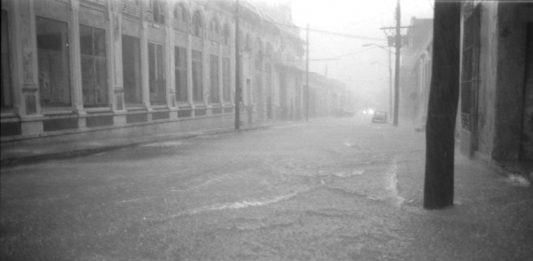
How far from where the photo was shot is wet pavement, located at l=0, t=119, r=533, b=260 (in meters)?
4.10

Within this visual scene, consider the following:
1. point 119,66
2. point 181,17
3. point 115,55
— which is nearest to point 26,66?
point 115,55

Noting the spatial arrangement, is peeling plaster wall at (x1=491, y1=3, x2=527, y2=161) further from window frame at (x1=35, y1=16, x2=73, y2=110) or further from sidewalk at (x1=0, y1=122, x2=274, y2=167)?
window frame at (x1=35, y1=16, x2=73, y2=110)

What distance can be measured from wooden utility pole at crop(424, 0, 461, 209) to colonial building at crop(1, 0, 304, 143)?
8.09 metres

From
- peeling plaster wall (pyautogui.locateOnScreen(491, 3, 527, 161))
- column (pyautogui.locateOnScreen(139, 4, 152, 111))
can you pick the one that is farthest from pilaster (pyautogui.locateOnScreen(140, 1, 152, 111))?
peeling plaster wall (pyautogui.locateOnScreen(491, 3, 527, 161))

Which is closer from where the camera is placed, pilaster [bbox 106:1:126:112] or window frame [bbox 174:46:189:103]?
pilaster [bbox 106:1:126:112]

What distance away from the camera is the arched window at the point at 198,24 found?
78.4 ft

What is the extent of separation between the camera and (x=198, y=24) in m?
24.3

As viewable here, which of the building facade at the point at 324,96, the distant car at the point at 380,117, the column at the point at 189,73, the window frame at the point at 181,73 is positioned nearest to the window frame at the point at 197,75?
the column at the point at 189,73

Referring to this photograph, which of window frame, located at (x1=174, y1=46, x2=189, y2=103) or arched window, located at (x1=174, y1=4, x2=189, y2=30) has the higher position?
arched window, located at (x1=174, y1=4, x2=189, y2=30)

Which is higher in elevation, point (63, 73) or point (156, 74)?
point (156, 74)

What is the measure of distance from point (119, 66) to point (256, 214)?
13.9 meters

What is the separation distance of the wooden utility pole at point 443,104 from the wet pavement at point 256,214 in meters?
0.33

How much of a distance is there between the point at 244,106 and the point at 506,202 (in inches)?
1015

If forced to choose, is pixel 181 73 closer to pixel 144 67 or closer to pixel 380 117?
pixel 144 67
